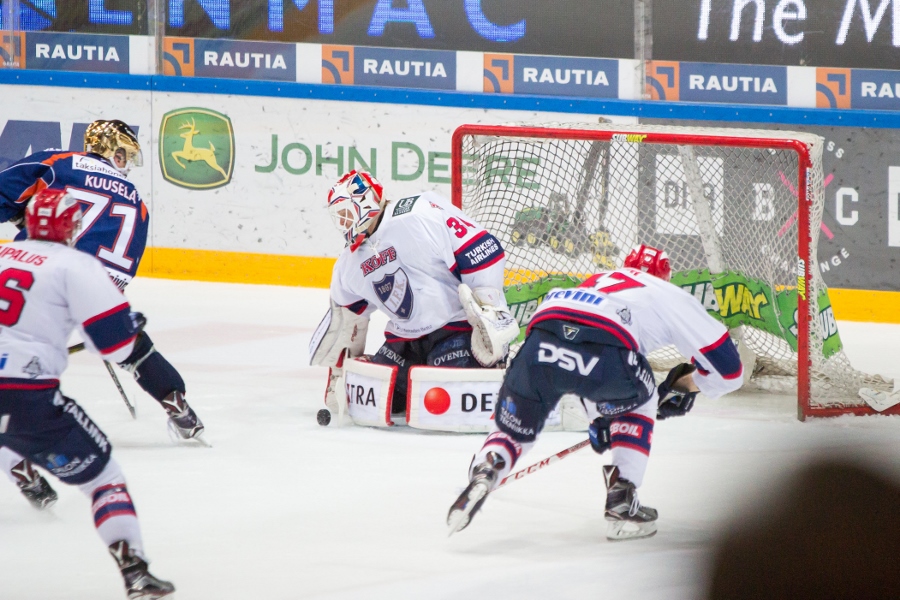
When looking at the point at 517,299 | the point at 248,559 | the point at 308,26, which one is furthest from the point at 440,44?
the point at 248,559

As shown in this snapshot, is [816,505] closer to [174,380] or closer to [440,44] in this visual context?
[174,380]

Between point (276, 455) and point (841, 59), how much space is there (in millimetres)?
3793

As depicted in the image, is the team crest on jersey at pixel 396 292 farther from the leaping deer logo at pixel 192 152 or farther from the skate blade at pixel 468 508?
the leaping deer logo at pixel 192 152

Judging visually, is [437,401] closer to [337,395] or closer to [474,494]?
[337,395]

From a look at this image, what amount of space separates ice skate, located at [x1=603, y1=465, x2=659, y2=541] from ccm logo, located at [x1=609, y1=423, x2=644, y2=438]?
9 cm

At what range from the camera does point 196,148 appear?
7.44m

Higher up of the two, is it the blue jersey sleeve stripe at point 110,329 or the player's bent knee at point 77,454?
the blue jersey sleeve stripe at point 110,329

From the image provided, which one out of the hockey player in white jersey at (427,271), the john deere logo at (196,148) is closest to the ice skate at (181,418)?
the hockey player in white jersey at (427,271)

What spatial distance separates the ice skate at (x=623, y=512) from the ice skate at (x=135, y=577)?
1.11 metres

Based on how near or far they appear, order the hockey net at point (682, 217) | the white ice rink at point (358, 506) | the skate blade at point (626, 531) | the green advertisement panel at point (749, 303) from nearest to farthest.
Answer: the white ice rink at point (358, 506) → the skate blade at point (626, 531) → the hockey net at point (682, 217) → the green advertisement panel at point (749, 303)

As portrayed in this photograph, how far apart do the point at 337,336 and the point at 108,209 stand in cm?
89

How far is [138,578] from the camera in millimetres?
2516

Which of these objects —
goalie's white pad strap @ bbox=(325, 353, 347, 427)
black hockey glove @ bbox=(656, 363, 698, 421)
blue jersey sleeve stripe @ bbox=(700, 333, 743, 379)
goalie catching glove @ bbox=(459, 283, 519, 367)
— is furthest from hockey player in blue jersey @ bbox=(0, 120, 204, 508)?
blue jersey sleeve stripe @ bbox=(700, 333, 743, 379)

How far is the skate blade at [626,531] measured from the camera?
3.10m
